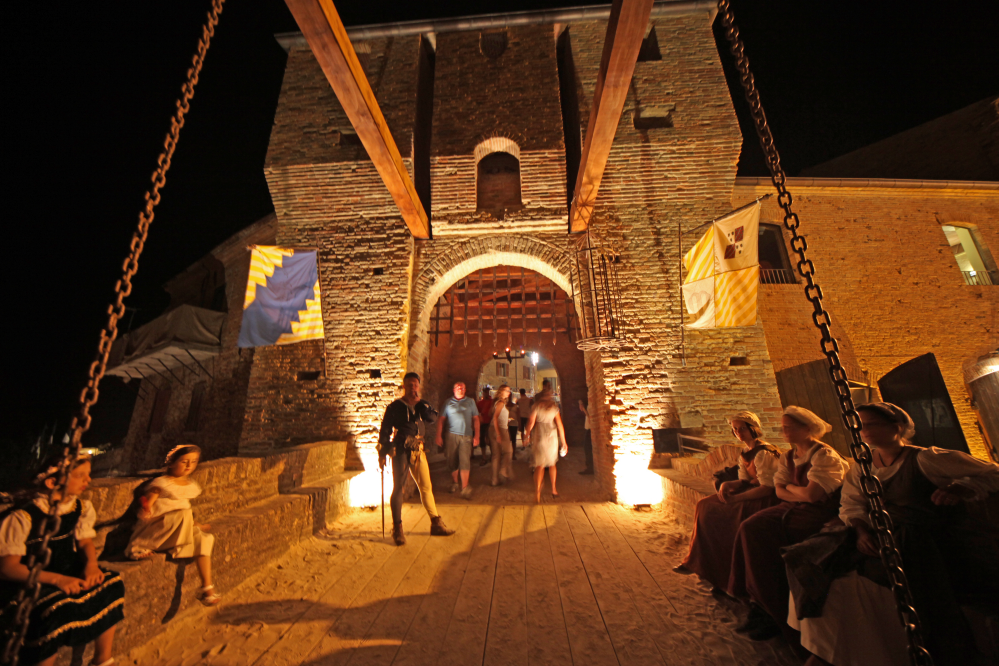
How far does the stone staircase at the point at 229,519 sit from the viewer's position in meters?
2.16

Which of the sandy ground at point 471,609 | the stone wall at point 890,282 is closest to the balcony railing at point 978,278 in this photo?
the stone wall at point 890,282

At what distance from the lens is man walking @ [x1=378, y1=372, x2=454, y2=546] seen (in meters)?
3.91

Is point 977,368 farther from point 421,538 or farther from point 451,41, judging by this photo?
point 451,41

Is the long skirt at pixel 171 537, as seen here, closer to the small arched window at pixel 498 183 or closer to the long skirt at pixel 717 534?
the long skirt at pixel 717 534

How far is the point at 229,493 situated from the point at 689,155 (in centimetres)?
762

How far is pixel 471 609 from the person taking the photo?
2469mm

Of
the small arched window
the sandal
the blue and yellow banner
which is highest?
the small arched window

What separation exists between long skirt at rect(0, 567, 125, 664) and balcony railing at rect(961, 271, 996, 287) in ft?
43.4

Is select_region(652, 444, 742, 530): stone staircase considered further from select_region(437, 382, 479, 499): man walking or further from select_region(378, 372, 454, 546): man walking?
select_region(437, 382, 479, 499): man walking

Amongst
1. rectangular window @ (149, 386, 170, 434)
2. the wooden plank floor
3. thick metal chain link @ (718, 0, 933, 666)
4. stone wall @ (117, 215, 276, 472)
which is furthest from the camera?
rectangular window @ (149, 386, 170, 434)

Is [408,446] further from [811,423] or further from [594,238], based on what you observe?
[594,238]

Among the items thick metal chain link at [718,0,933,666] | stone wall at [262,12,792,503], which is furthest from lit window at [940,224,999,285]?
thick metal chain link at [718,0,933,666]

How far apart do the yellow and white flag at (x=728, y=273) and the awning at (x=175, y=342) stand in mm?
10480

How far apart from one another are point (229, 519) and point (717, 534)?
3698 millimetres
